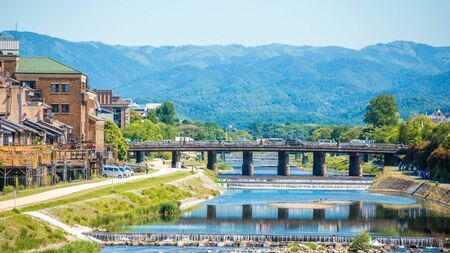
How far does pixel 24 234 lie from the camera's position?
73.5 meters

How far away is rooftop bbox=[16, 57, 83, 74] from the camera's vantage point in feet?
449

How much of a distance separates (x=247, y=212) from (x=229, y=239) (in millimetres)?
27762

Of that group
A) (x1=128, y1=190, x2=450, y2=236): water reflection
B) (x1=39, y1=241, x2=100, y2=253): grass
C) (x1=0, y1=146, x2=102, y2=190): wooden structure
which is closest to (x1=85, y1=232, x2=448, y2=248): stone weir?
(x1=128, y1=190, x2=450, y2=236): water reflection

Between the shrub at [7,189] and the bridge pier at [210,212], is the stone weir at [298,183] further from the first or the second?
the shrub at [7,189]

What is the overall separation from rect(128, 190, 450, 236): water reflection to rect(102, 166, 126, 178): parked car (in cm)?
1400

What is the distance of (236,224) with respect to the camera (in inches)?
3974

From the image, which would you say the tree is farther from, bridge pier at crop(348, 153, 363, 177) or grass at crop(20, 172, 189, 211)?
bridge pier at crop(348, 153, 363, 177)

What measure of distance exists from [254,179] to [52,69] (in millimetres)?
46958

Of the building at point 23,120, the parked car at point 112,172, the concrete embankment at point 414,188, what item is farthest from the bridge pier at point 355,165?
the building at point 23,120

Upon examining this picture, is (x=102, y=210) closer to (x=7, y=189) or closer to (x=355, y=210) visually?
(x=7, y=189)

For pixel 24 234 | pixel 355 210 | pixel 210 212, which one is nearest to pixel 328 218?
pixel 355 210

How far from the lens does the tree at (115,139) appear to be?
536ft

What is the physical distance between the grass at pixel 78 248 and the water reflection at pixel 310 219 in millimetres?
13587

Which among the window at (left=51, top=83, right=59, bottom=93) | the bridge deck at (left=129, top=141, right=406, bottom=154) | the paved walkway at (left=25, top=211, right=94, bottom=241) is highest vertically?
the window at (left=51, top=83, right=59, bottom=93)
